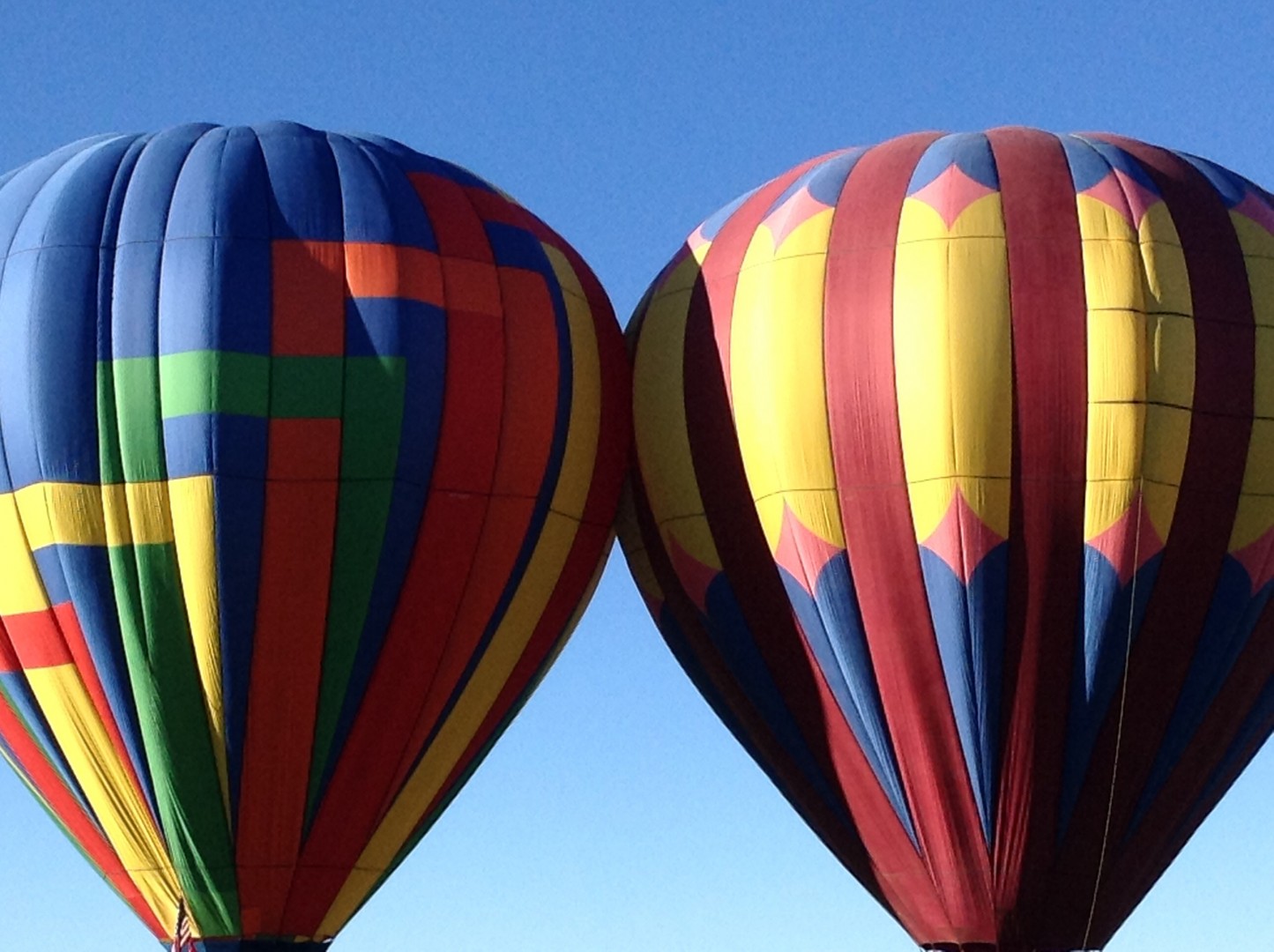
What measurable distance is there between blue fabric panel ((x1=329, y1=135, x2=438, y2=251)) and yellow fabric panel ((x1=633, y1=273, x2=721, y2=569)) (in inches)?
60.9

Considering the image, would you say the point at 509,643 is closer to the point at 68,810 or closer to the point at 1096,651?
the point at 68,810

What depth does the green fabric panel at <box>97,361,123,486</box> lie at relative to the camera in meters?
17.9

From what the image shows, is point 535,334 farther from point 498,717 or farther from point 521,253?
point 498,717

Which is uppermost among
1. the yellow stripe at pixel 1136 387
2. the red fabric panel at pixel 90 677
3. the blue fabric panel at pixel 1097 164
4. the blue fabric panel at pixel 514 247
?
the blue fabric panel at pixel 1097 164

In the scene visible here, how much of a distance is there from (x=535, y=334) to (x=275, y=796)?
3.09m

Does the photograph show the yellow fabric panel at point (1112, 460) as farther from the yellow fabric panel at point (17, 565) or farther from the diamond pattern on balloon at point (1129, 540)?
the yellow fabric panel at point (17, 565)

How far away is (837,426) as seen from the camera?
59.2ft

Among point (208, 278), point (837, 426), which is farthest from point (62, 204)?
point (837, 426)

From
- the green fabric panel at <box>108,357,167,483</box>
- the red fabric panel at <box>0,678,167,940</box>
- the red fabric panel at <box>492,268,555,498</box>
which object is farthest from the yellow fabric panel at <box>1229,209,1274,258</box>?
the red fabric panel at <box>0,678,167,940</box>

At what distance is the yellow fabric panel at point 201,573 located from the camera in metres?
17.9

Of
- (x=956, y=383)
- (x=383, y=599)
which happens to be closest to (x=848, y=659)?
(x=956, y=383)

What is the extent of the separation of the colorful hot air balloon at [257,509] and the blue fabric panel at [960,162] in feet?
7.82

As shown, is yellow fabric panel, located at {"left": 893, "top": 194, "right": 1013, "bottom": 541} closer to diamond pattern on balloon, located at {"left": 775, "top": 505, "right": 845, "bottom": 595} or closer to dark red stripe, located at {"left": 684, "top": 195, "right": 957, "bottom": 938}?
diamond pattern on balloon, located at {"left": 775, "top": 505, "right": 845, "bottom": 595}

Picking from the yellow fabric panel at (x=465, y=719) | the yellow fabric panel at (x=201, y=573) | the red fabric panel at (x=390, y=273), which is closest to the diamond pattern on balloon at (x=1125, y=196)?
the yellow fabric panel at (x=465, y=719)
